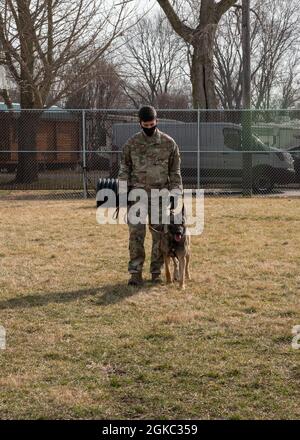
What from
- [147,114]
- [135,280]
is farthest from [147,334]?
[147,114]

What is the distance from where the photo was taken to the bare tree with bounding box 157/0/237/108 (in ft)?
75.5

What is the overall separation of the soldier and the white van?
11.7 metres

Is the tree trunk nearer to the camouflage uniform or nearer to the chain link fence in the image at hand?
the chain link fence

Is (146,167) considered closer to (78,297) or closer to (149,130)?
(149,130)

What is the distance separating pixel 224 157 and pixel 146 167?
40.7ft

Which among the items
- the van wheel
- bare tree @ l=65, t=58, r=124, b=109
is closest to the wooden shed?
the van wheel

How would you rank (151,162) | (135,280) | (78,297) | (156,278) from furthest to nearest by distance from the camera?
1. (156,278)
2. (135,280)
3. (151,162)
4. (78,297)

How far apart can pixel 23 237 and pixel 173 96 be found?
5392 cm

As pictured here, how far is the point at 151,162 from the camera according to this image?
714 cm

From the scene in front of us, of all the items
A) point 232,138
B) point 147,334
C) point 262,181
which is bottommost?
point 147,334

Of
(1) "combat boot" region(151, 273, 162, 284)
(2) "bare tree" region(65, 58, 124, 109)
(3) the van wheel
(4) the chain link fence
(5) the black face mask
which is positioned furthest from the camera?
(2) "bare tree" region(65, 58, 124, 109)

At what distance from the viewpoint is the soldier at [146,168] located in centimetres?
711

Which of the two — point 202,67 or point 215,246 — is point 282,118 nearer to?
point 202,67

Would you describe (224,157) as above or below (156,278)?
above
